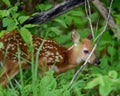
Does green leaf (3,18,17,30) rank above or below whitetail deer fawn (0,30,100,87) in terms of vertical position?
above

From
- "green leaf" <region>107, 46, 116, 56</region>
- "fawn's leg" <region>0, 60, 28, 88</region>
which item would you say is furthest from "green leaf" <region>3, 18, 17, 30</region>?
"green leaf" <region>107, 46, 116, 56</region>

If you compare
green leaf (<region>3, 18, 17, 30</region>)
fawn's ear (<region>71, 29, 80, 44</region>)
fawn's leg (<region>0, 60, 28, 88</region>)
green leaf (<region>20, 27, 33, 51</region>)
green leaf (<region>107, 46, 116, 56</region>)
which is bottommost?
green leaf (<region>107, 46, 116, 56</region>)

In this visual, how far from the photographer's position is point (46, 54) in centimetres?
590

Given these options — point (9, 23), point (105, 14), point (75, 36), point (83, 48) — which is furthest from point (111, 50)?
point (9, 23)

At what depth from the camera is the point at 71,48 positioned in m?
6.39

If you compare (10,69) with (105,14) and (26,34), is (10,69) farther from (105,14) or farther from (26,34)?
(105,14)

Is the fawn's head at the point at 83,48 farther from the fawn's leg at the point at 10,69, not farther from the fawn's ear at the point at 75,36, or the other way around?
the fawn's leg at the point at 10,69

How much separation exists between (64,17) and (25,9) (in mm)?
962

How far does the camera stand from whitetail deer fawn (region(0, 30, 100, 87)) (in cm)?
566

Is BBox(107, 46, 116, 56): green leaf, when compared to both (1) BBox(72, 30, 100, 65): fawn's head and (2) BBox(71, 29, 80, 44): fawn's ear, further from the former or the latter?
(2) BBox(71, 29, 80, 44): fawn's ear

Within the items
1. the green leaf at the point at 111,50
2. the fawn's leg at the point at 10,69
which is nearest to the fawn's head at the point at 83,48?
the green leaf at the point at 111,50

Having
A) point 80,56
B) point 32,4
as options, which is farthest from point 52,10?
point 32,4

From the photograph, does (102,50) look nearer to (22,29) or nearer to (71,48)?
(71,48)

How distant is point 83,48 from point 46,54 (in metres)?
0.57
